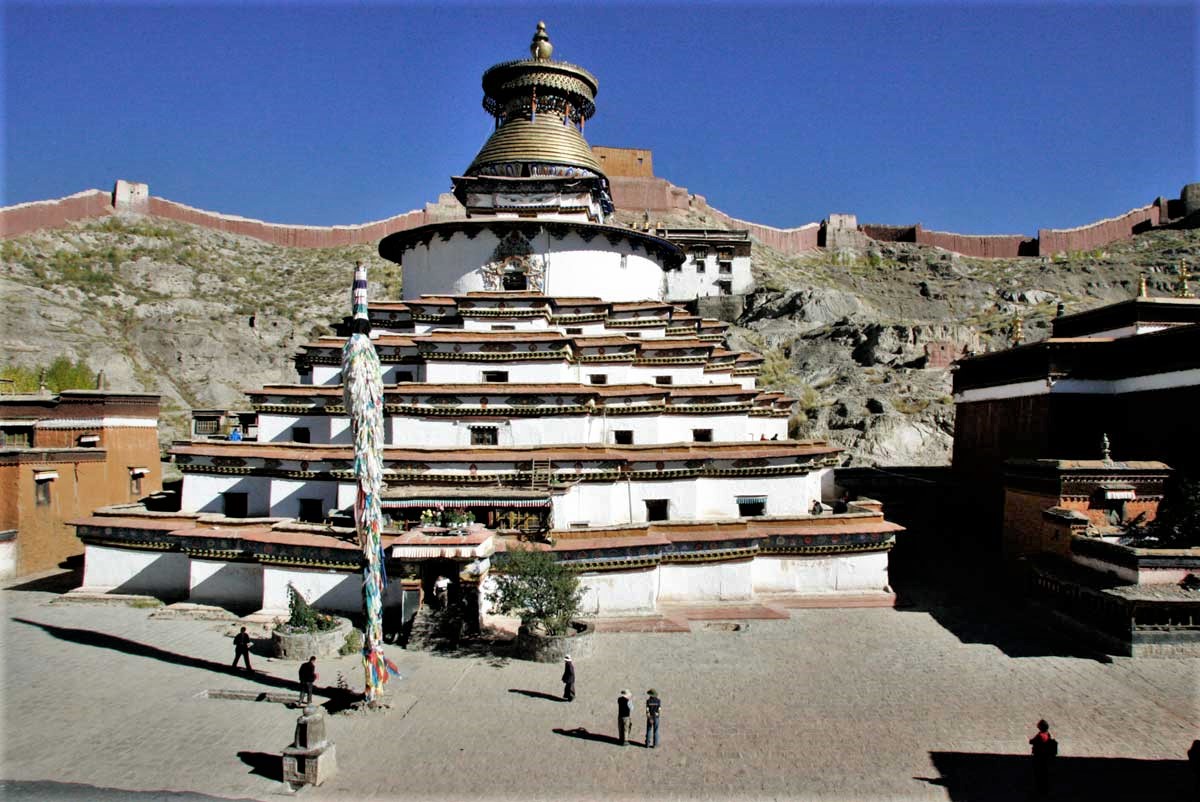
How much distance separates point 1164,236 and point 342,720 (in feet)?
250

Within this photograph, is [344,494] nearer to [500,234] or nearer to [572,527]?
[572,527]

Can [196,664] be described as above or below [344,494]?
below

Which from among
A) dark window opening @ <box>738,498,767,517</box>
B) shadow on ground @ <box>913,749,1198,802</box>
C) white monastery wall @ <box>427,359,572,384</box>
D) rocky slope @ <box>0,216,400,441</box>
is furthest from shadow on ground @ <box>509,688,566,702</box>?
rocky slope @ <box>0,216,400,441</box>

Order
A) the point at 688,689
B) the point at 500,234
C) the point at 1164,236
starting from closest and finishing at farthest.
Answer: the point at 688,689, the point at 500,234, the point at 1164,236

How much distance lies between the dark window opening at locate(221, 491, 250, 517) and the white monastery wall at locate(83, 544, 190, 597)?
1965 millimetres

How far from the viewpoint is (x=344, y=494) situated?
710 inches

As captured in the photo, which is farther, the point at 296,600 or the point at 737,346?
the point at 737,346

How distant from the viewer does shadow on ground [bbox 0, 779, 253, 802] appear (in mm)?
9031

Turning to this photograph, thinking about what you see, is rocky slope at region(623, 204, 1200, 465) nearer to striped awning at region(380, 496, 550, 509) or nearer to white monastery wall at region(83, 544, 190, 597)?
striped awning at region(380, 496, 550, 509)

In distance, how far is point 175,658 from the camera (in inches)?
538

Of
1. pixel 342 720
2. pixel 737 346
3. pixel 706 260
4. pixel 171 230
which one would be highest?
pixel 171 230

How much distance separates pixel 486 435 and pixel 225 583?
21.9 ft

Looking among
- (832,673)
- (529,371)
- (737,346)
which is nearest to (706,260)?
(737,346)

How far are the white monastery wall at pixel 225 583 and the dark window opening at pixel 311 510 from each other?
2097 millimetres
